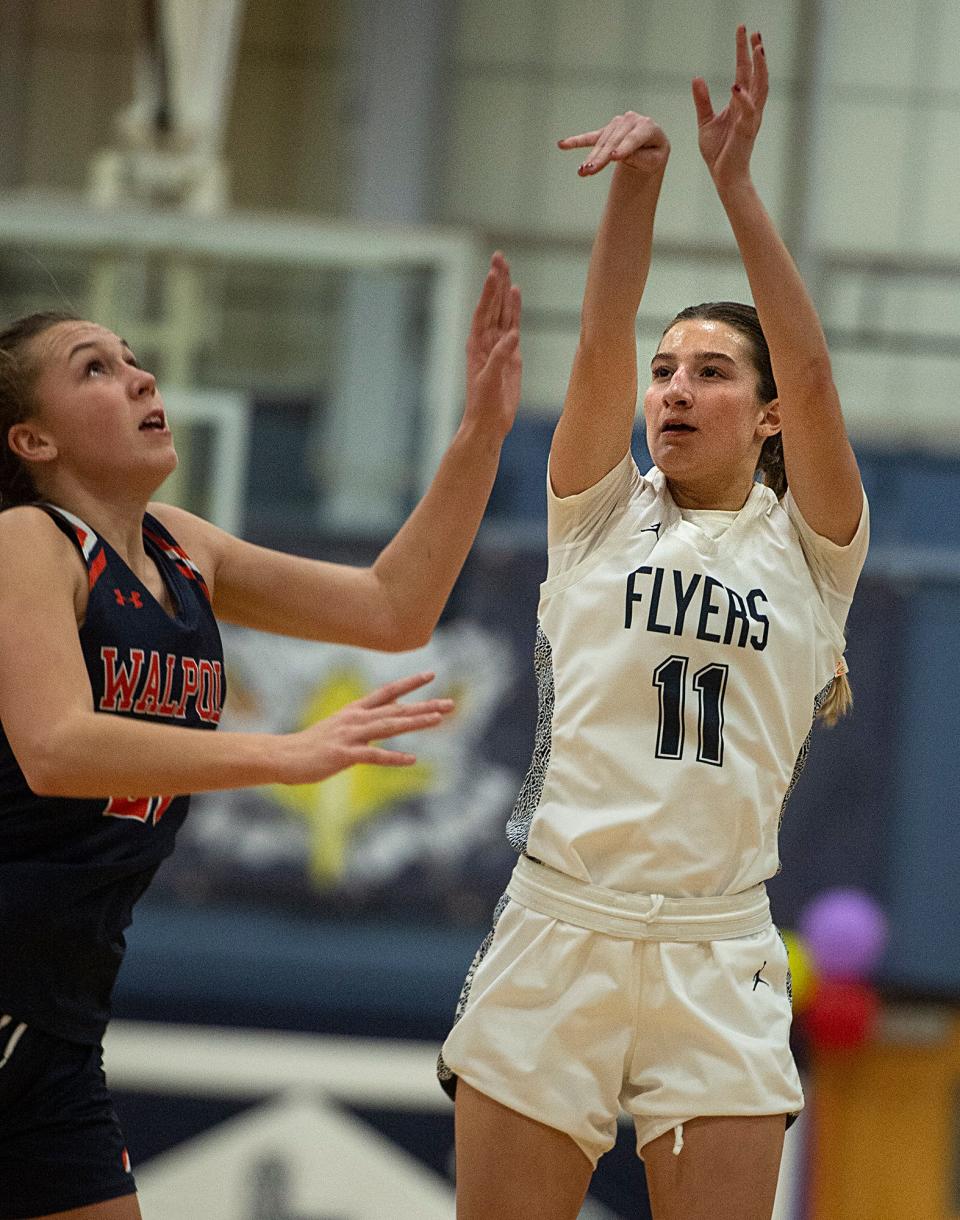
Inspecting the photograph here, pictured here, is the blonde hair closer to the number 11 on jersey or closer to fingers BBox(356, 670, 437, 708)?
the number 11 on jersey

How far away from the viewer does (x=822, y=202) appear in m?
9.64

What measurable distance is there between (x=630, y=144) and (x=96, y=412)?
813 millimetres

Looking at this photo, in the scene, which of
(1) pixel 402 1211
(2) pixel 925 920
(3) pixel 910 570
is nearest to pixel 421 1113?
(1) pixel 402 1211

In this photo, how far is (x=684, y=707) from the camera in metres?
2.24

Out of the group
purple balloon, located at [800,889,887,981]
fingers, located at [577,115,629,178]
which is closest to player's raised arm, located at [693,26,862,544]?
fingers, located at [577,115,629,178]

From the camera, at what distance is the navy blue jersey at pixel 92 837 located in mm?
2248

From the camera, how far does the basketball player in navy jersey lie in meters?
2.03

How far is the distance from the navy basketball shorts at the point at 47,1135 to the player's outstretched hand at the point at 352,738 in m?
0.60

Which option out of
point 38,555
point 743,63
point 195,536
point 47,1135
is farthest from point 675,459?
point 47,1135

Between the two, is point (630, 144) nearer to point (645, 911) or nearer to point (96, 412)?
point (96, 412)

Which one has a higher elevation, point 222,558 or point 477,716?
point 222,558

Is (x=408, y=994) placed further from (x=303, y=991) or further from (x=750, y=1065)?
(x=750, y=1065)

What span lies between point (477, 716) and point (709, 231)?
3.87 meters

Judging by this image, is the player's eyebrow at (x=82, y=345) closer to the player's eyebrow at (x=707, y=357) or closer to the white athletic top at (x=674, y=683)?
the white athletic top at (x=674, y=683)
